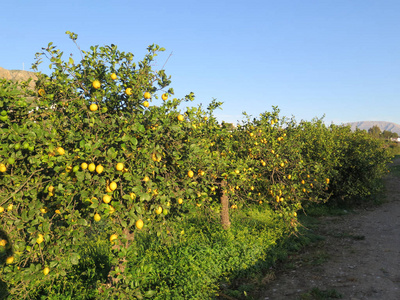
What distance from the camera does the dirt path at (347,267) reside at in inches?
228

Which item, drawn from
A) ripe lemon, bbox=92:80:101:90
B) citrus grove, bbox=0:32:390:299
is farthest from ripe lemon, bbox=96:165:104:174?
ripe lemon, bbox=92:80:101:90

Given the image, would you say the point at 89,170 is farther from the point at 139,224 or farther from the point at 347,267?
the point at 347,267

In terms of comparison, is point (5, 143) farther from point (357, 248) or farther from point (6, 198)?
point (357, 248)

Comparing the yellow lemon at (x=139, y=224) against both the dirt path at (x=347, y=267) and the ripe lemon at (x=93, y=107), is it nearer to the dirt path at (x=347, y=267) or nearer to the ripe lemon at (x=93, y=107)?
the ripe lemon at (x=93, y=107)

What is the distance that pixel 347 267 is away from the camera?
23.1ft

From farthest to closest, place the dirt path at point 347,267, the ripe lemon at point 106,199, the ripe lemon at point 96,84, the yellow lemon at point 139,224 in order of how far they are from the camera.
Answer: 1. the dirt path at point 347,267
2. the ripe lemon at point 96,84
3. the yellow lemon at point 139,224
4. the ripe lemon at point 106,199

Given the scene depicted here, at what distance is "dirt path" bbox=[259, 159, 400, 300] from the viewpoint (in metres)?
5.79

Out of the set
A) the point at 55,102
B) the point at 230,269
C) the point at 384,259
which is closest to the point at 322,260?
the point at 384,259

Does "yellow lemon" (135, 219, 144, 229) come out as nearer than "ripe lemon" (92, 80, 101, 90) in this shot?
Yes

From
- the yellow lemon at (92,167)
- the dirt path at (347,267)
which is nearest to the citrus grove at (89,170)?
the yellow lemon at (92,167)

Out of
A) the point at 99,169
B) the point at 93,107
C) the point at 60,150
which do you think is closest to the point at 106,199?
the point at 99,169

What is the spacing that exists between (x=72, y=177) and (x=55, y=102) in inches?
46.1

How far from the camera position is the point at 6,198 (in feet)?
10.6

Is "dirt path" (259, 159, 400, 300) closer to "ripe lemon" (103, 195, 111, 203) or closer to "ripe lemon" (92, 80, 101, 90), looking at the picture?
"ripe lemon" (103, 195, 111, 203)
